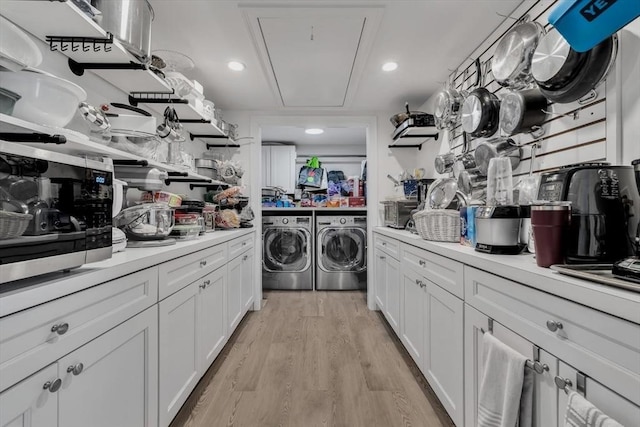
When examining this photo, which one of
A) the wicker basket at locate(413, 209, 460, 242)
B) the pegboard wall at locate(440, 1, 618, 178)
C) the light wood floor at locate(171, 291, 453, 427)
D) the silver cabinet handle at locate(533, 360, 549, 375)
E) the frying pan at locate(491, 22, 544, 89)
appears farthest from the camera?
the wicker basket at locate(413, 209, 460, 242)

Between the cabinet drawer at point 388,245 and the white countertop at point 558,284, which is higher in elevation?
the white countertop at point 558,284

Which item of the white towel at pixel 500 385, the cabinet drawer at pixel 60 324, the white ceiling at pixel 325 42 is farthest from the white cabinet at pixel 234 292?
the white towel at pixel 500 385

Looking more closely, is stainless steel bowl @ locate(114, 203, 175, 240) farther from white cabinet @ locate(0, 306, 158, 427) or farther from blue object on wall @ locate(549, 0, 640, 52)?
blue object on wall @ locate(549, 0, 640, 52)

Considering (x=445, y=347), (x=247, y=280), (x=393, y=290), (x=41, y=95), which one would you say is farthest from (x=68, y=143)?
(x=393, y=290)

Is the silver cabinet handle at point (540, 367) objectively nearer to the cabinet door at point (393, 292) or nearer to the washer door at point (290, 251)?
the cabinet door at point (393, 292)

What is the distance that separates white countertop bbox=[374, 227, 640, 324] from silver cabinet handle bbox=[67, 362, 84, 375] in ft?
4.22

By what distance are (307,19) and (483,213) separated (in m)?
1.45

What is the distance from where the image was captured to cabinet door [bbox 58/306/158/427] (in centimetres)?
83

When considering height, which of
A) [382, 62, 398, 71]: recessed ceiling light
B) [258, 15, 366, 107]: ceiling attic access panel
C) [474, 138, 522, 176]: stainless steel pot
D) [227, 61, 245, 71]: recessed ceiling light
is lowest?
[474, 138, 522, 176]: stainless steel pot

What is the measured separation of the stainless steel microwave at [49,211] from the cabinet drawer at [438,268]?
136 centimetres

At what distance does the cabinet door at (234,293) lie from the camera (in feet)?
7.64

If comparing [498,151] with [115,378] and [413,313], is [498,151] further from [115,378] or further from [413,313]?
[115,378]

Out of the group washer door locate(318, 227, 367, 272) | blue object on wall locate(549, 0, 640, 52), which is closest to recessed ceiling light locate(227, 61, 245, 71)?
blue object on wall locate(549, 0, 640, 52)

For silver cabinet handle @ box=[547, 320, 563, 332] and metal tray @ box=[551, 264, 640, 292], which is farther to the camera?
silver cabinet handle @ box=[547, 320, 563, 332]
